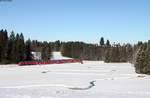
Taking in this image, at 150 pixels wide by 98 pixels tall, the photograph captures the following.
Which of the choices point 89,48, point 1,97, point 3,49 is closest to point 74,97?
point 1,97

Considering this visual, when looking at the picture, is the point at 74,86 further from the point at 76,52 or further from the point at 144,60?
the point at 76,52

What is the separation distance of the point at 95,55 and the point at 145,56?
112205 mm

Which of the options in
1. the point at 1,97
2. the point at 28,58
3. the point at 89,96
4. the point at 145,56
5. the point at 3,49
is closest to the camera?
the point at 1,97

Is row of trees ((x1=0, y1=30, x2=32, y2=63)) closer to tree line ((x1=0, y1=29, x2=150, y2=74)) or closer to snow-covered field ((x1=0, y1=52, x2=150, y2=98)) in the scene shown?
tree line ((x1=0, y1=29, x2=150, y2=74))

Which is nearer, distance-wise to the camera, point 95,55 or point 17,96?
point 17,96

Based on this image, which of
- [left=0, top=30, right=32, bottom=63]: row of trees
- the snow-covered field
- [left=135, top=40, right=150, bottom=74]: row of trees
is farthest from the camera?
[left=0, top=30, right=32, bottom=63]: row of trees

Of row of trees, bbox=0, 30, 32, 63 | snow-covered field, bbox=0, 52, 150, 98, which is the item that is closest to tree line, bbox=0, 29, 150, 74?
row of trees, bbox=0, 30, 32, 63

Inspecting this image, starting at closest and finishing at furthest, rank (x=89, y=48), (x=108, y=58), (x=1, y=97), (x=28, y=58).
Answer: (x=1, y=97), (x=28, y=58), (x=108, y=58), (x=89, y=48)

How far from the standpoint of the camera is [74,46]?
150 meters

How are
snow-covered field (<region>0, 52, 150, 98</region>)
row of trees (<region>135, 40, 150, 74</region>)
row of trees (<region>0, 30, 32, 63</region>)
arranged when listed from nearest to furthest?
snow-covered field (<region>0, 52, 150, 98</region>) < row of trees (<region>135, 40, 150, 74</region>) < row of trees (<region>0, 30, 32, 63</region>)

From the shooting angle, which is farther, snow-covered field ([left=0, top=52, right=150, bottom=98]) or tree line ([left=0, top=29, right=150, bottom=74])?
tree line ([left=0, top=29, right=150, bottom=74])

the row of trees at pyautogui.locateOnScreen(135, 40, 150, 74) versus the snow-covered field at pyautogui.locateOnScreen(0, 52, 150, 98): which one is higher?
the row of trees at pyautogui.locateOnScreen(135, 40, 150, 74)

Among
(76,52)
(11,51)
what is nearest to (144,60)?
(11,51)

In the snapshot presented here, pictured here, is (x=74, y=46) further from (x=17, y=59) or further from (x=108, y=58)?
(x=17, y=59)
